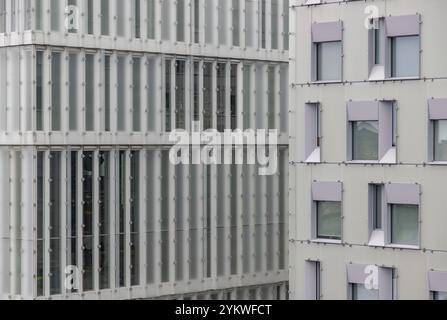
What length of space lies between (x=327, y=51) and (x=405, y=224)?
239 inches

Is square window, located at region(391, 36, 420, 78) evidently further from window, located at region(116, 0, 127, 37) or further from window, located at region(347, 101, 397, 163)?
window, located at region(116, 0, 127, 37)

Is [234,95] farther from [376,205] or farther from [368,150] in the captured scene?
[376,205]

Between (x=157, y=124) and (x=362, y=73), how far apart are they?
40.7 ft

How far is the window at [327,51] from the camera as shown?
143 ft

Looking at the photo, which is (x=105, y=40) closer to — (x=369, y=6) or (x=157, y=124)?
(x=157, y=124)

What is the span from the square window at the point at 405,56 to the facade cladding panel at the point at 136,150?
12950mm

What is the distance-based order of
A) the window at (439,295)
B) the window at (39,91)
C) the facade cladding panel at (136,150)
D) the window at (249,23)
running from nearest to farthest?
the window at (439,295), the window at (39,91), the facade cladding panel at (136,150), the window at (249,23)

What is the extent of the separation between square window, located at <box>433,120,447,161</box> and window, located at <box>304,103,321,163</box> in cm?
426

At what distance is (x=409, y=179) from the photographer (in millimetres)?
41719

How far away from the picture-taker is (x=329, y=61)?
44031mm

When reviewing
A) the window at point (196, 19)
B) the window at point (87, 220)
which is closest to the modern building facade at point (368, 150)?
the window at point (87, 220)

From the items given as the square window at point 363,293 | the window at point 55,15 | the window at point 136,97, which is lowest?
the square window at point 363,293

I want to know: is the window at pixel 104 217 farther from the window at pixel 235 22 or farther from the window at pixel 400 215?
the window at pixel 400 215

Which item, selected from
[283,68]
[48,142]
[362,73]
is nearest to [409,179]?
[362,73]
